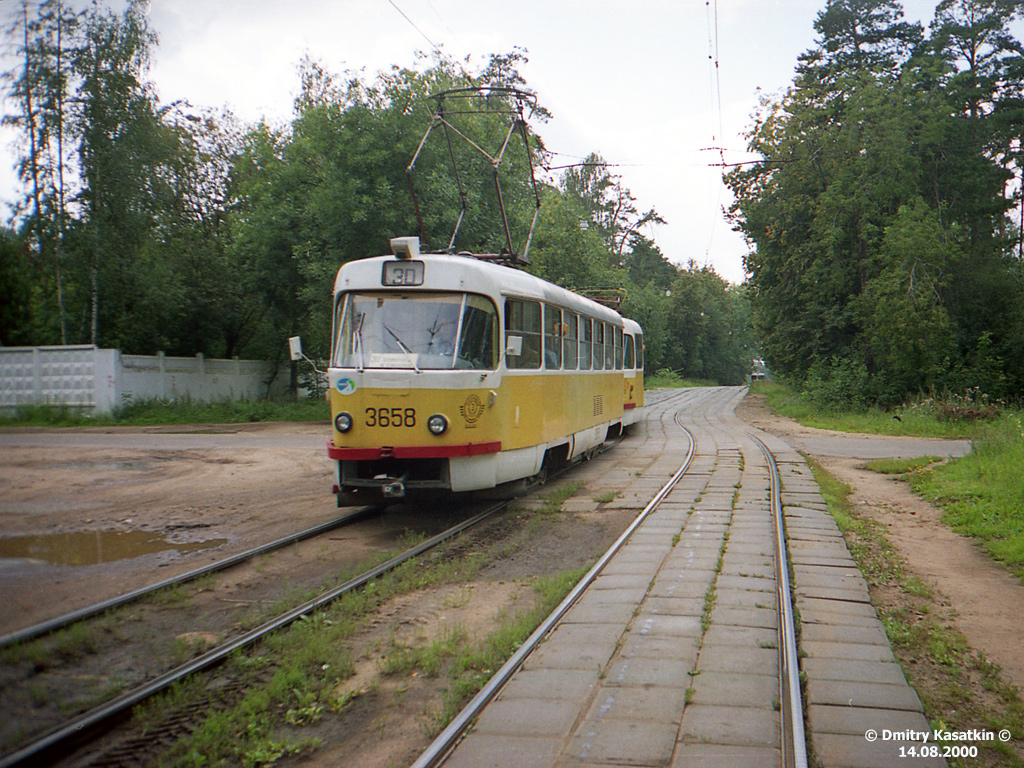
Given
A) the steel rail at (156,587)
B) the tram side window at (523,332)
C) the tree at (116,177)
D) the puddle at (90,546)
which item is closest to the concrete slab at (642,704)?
the steel rail at (156,587)

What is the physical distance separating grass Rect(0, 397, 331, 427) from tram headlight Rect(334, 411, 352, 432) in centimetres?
1181

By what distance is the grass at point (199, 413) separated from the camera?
20859 millimetres

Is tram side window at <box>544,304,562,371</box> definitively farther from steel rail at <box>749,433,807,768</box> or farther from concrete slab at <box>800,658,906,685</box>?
concrete slab at <box>800,658,906,685</box>

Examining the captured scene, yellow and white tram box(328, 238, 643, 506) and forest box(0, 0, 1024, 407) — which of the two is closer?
yellow and white tram box(328, 238, 643, 506)

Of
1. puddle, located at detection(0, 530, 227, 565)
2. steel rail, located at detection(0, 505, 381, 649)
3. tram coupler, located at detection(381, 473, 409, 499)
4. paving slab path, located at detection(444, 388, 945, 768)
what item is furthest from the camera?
tram coupler, located at detection(381, 473, 409, 499)

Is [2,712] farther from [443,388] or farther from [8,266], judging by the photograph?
[8,266]

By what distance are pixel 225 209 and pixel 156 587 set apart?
28.7 metres

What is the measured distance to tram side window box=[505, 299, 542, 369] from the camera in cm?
893

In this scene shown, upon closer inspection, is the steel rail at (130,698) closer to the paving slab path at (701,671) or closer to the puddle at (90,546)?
the paving slab path at (701,671)

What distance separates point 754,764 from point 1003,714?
1704 mm

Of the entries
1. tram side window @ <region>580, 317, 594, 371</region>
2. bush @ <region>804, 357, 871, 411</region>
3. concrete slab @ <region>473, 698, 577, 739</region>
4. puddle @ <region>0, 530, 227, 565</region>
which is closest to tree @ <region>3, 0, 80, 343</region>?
puddle @ <region>0, 530, 227, 565</region>

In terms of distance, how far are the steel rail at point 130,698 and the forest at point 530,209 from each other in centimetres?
1318

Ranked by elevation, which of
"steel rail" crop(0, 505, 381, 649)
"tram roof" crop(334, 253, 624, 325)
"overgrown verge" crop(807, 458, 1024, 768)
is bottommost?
"overgrown verge" crop(807, 458, 1024, 768)

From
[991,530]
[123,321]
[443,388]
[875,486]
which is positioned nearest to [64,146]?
[123,321]
